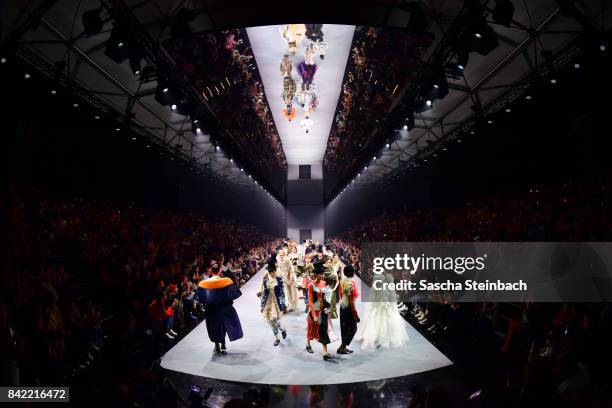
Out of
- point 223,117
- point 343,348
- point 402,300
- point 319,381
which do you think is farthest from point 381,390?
point 223,117

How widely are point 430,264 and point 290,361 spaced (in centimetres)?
500

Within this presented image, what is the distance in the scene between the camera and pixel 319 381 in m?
5.65

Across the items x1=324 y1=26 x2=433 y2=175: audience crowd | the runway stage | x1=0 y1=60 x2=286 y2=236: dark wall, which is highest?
x1=324 y1=26 x2=433 y2=175: audience crowd

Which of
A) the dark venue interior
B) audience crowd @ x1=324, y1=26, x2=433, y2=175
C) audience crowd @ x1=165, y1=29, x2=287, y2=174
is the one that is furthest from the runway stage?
audience crowd @ x1=324, y1=26, x2=433, y2=175

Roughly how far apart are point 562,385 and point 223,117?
1500 centimetres

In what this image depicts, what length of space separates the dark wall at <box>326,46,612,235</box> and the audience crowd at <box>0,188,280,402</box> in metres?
8.12

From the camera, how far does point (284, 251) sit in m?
13.5

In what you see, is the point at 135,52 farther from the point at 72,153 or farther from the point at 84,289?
the point at 84,289

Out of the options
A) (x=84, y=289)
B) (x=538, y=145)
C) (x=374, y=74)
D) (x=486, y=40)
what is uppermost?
(x=374, y=74)

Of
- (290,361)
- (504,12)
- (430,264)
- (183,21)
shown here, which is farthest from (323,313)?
(183,21)

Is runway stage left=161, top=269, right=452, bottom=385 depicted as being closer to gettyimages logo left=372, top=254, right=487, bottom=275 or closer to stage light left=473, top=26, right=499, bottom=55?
gettyimages logo left=372, top=254, right=487, bottom=275

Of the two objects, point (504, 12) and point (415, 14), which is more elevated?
point (415, 14)

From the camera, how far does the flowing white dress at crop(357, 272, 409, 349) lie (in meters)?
7.38

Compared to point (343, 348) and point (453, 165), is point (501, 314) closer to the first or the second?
point (343, 348)
